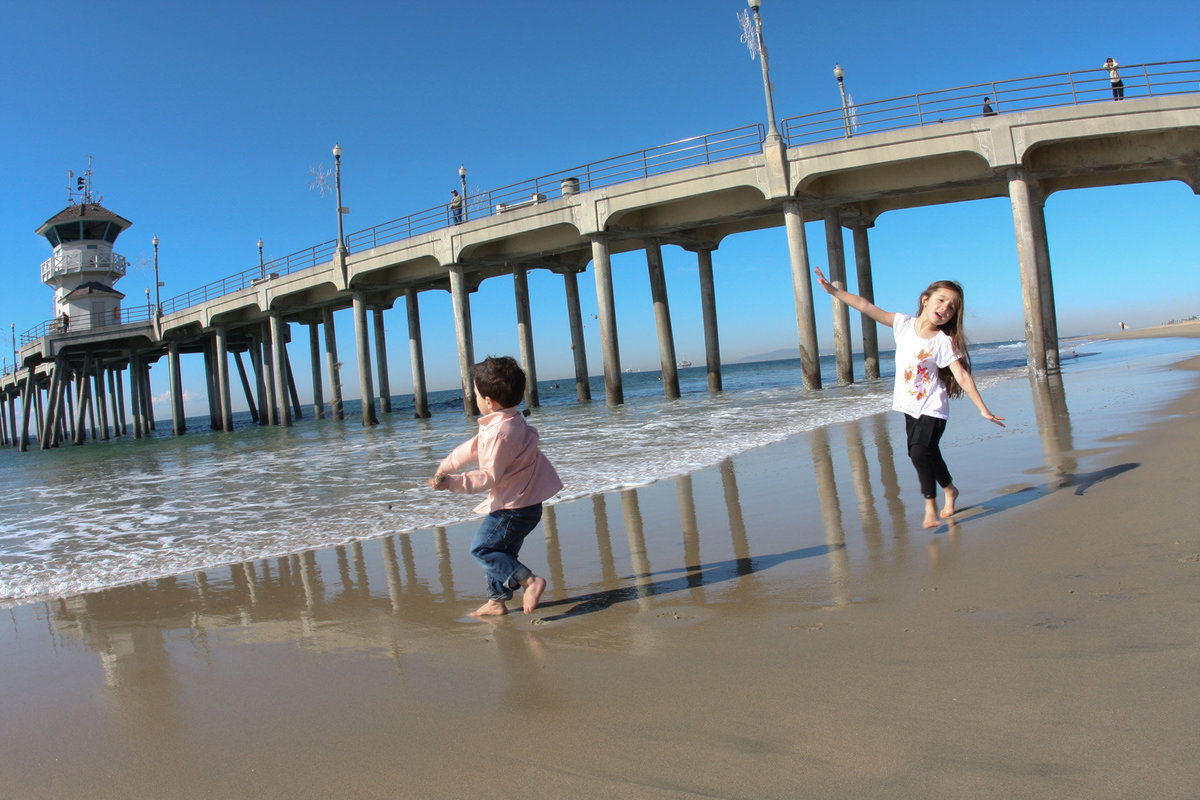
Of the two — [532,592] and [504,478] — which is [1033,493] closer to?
[532,592]

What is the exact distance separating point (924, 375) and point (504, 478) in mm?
2550

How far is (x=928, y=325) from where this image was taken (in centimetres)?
433

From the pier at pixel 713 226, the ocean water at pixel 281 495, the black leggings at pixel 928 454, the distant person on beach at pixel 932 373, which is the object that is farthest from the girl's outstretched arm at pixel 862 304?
the pier at pixel 713 226

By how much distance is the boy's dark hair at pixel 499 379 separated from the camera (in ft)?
10.6

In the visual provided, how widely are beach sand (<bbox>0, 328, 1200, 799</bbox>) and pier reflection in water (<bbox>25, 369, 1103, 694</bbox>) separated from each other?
0.08 ft

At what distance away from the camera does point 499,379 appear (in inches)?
128

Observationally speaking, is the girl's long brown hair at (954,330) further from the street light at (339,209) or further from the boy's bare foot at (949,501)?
the street light at (339,209)

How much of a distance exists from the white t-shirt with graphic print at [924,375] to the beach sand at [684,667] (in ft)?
2.09

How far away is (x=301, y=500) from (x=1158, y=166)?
20.1 meters

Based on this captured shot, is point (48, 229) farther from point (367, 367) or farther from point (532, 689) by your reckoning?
point (532, 689)

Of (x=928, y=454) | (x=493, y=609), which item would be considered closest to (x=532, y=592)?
(x=493, y=609)

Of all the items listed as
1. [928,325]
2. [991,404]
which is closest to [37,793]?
[928,325]

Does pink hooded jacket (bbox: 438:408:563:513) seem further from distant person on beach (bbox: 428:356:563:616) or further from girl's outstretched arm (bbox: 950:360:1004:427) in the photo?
girl's outstretched arm (bbox: 950:360:1004:427)

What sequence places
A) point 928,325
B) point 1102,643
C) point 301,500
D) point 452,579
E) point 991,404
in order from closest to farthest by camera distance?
point 1102,643 → point 452,579 → point 928,325 → point 301,500 → point 991,404
